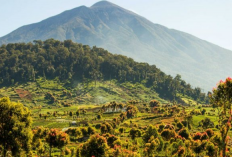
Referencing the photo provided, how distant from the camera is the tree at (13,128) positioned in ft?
143

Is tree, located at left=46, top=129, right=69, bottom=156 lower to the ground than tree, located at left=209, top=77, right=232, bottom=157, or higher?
lower

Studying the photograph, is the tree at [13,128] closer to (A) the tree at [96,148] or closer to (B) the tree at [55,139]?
(A) the tree at [96,148]

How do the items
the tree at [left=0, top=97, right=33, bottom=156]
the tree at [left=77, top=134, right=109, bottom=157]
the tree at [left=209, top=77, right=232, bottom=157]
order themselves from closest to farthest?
the tree at [left=209, top=77, right=232, bottom=157], the tree at [left=0, top=97, right=33, bottom=156], the tree at [left=77, top=134, right=109, bottom=157]

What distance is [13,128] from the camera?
141 feet

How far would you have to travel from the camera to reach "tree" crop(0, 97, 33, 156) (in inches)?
1713

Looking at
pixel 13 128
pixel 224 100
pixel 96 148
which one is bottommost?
pixel 96 148

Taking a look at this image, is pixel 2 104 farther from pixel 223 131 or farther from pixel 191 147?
pixel 191 147

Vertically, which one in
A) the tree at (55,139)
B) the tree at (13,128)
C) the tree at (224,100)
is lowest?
the tree at (55,139)

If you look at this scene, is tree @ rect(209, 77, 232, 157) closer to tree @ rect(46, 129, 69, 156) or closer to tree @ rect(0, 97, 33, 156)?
tree @ rect(0, 97, 33, 156)

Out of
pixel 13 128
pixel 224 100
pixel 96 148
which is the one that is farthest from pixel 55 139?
pixel 224 100

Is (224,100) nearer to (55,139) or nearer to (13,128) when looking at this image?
(13,128)

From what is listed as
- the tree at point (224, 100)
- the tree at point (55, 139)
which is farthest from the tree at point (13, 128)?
the tree at point (224, 100)

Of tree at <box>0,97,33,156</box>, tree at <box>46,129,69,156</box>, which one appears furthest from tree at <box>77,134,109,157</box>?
tree at <box>46,129,69,156</box>

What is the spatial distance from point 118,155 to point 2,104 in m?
25.0
